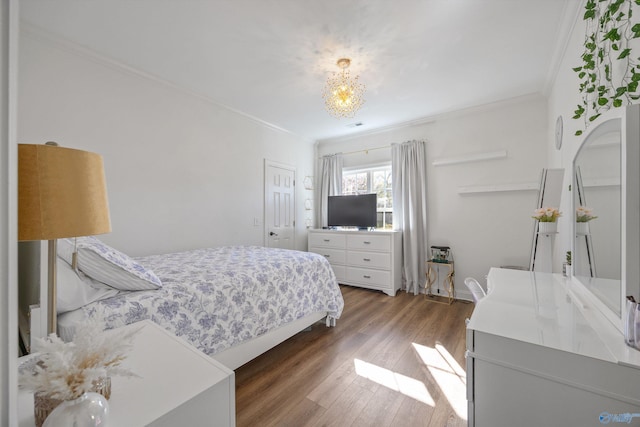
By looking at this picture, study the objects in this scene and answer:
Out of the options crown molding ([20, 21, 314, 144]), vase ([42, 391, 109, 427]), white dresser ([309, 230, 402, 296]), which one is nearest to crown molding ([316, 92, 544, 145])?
white dresser ([309, 230, 402, 296])

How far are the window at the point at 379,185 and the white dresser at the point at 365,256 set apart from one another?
50cm

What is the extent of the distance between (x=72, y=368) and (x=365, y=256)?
3.66 m

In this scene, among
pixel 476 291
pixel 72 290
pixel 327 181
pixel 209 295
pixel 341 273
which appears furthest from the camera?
pixel 327 181

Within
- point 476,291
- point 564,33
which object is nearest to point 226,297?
point 476,291

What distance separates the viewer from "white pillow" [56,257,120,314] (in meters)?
1.15

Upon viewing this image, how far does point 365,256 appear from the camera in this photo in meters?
3.96

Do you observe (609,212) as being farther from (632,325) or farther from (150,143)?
(150,143)

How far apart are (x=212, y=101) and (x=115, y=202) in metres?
1.68

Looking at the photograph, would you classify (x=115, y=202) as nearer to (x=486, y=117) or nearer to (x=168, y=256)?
(x=168, y=256)

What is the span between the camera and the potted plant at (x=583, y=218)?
123 centimetres

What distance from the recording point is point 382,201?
4430 mm

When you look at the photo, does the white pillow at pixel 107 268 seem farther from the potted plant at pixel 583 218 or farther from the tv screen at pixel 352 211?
the tv screen at pixel 352 211

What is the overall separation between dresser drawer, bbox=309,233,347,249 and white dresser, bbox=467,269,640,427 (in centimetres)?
311

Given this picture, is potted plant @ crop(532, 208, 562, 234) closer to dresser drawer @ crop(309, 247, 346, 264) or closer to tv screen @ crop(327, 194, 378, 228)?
tv screen @ crop(327, 194, 378, 228)
